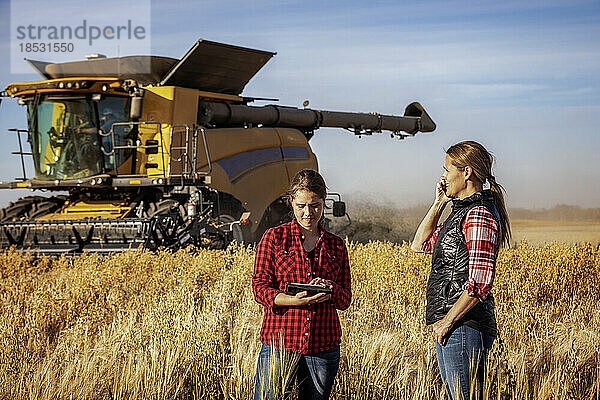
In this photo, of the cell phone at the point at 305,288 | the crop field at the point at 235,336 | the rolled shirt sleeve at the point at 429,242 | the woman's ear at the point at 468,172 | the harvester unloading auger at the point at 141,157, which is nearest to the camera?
the cell phone at the point at 305,288

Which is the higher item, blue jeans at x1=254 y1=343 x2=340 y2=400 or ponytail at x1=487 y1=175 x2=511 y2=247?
ponytail at x1=487 y1=175 x2=511 y2=247

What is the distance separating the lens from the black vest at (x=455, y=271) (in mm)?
2885

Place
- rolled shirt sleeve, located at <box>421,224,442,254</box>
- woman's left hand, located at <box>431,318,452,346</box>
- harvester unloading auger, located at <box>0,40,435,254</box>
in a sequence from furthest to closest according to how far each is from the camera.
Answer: harvester unloading auger, located at <box>0,40,435,254</box>
rolled shirt sleeve, located at <box>421,224,442,254</box>
woman's left hand, located at <box>431,318,452,346</box>

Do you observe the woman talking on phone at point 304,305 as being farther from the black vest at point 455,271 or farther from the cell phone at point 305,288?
the black vest at point 455,271

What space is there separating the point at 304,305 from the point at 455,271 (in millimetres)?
629

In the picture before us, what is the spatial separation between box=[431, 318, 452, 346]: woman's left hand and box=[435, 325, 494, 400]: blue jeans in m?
0.04

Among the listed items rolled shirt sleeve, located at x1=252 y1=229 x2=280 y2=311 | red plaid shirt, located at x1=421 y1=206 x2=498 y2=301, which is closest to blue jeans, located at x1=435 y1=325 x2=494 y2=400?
red plaid shirt, located at x1=421 y1=206 x2=498 y2=301

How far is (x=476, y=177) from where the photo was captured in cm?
297

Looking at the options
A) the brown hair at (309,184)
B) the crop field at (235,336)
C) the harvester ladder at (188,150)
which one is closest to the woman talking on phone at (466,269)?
the crop field at (235,336)

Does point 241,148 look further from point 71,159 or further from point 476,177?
point 476,177

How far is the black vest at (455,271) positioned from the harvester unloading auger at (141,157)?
6.68 m

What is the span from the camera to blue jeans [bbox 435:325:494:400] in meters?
2.88

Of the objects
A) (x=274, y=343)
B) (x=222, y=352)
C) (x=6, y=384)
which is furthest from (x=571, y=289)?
(x=6, y=384)

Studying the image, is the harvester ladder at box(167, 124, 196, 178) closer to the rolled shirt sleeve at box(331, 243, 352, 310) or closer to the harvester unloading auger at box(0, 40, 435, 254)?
the harvester unloading auger at box(0, 40, 435, 254)
